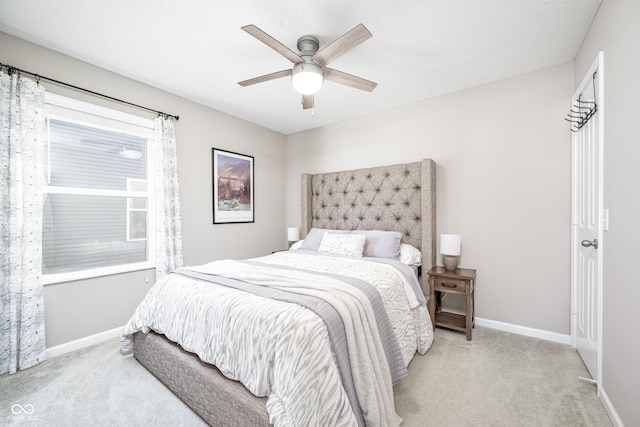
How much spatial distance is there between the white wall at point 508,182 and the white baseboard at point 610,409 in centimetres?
87

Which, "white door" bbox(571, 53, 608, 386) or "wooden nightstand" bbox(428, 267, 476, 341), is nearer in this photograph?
"white door" bbox(571, 53, 608, 386)

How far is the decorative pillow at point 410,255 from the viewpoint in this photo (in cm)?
267

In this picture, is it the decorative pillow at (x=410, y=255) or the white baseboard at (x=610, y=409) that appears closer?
the white baseboard at (x=610, y=409)

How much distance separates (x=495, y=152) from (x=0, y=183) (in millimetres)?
4209

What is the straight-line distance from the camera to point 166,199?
276 cm

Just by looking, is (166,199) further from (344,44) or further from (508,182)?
(508,182)

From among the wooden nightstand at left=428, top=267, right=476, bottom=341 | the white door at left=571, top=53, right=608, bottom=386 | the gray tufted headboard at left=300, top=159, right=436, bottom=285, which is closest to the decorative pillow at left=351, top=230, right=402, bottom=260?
the gray tufted headboard at left=300, top=159, right=436, bottom=285

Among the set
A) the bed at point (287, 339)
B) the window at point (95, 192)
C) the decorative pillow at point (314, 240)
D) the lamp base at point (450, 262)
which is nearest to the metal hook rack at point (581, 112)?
the lamp base at point (450, 262)

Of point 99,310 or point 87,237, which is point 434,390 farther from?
point 87,237

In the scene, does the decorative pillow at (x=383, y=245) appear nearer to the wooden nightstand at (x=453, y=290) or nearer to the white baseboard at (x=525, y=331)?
the wooden nightstand at (x=453, y=290)

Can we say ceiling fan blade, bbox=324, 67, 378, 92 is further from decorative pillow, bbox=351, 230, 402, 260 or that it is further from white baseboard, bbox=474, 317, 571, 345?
white baseboard, bbox=474, 317, 571, 345

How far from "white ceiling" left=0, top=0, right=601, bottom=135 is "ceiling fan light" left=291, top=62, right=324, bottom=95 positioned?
299 millimetres

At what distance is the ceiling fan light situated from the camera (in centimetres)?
182

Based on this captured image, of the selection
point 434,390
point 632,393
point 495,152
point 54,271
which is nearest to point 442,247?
point 495,152
